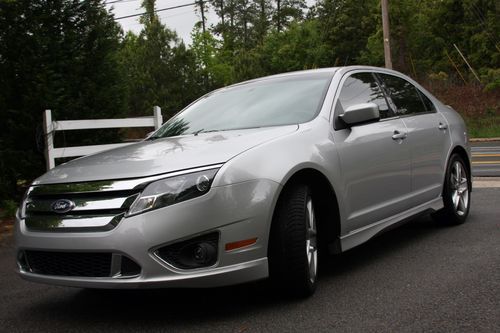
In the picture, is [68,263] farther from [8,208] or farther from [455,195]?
[8,208]

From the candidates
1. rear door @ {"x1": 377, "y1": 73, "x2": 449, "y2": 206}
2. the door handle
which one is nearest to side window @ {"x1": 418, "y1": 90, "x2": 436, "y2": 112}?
rear door @ {"x1": 377, "y1": 73, "x2": 449, "y2": 206}

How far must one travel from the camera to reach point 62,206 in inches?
139

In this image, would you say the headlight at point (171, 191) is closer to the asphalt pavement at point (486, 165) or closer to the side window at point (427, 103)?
the side window at point (427, 103)

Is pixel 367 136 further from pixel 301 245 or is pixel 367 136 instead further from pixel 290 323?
pixel 290 323

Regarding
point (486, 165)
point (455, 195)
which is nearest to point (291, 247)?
point (455, 195)

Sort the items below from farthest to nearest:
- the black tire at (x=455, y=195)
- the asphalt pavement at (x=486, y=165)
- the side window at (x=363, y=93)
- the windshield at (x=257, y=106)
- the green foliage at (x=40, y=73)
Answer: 1. the asphalt pavement at (x=486, y=165)
2. the green foliage at (x=40, y=73)
3. the black tire at (x=455, y=195)
4. the side window at (x=363, y=93)
5. the windshield at (x=257, y=106)

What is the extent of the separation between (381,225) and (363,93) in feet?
3.71

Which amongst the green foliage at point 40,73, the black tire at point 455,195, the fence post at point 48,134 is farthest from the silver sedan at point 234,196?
the green foliage at point 40,73

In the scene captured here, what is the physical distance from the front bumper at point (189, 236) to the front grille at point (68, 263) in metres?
0.04

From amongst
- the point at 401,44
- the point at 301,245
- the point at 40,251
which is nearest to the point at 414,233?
the point at 301,245

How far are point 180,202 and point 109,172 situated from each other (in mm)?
542

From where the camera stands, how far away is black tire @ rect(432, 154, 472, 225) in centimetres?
582

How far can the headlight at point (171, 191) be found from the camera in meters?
3.29

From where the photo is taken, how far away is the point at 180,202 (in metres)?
3.30
